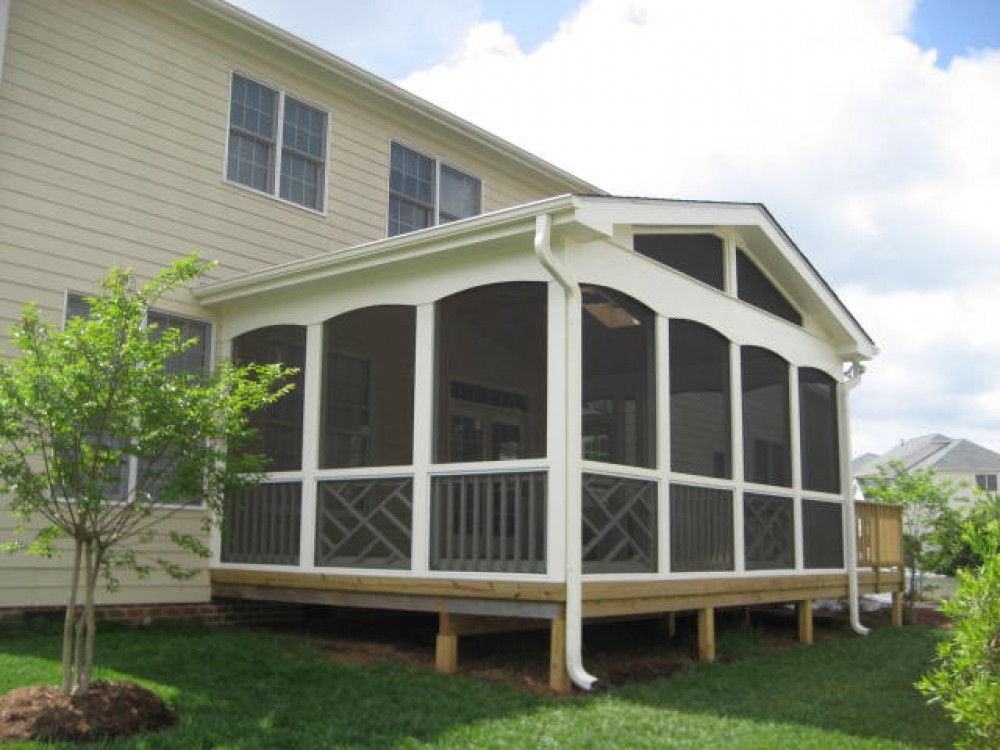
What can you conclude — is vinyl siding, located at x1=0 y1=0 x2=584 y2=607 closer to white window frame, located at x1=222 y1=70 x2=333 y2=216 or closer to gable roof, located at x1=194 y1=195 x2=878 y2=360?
white window frame, located at x1=222 y1=70 x2=333 y2=216

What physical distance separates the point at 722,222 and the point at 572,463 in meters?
3.66

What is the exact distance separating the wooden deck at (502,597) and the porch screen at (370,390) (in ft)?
8.02

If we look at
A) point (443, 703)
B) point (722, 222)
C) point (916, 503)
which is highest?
point (722, 222)

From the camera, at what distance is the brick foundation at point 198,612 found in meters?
8.72

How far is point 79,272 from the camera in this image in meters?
9.26

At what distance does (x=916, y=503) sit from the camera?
13.4 meters

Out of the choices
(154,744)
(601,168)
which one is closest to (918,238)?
(601,168)

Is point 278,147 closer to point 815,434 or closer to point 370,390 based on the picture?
point 370,390

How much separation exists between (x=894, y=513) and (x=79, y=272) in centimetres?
1040

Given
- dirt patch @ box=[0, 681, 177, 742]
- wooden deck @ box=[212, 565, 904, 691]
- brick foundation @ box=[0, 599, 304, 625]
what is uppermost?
wooden deck @ box=[212, 565, 904, 691]

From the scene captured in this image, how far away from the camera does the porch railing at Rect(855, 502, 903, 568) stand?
1226 centimetres

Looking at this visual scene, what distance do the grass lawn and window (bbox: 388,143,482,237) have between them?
19.9ft

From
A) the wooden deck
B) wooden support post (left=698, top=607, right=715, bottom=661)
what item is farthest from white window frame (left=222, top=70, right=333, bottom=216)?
wooden support post (left=698, top=607, right=715, bottom=661)

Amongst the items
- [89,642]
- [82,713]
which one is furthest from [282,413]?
[82,713]
